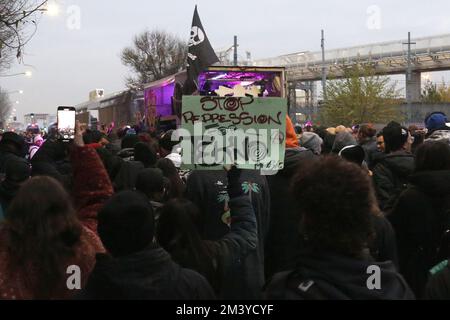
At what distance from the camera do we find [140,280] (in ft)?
8.18

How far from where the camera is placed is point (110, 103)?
3322 centimetres

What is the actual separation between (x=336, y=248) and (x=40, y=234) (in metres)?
1.28

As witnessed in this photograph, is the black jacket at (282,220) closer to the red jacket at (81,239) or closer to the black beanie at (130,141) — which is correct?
the red jacket at (81,239)

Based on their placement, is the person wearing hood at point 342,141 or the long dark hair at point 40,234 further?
the person wearing hood at point 342,141

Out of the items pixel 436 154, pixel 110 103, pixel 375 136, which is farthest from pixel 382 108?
pixel 436 154

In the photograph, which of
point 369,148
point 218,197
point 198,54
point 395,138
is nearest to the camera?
point 218,197

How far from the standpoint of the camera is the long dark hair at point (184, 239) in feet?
10.6

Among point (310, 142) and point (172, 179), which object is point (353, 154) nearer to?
point (310, 142)

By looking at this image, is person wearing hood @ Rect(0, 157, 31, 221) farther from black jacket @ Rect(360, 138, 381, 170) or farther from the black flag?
black jacket @ Rect(360, 138, 381, 170)

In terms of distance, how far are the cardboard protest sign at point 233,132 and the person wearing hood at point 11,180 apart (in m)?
1.63

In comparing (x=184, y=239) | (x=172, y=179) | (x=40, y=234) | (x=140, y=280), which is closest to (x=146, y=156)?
(x=172, y=179)

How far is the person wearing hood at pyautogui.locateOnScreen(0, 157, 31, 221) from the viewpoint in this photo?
16.4 feet

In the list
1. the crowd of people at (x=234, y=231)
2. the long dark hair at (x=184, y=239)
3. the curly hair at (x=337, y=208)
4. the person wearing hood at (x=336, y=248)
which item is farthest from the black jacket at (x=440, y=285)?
the long dark hair at (x=184, y=239)

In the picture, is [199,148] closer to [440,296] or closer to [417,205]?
[417,205]
